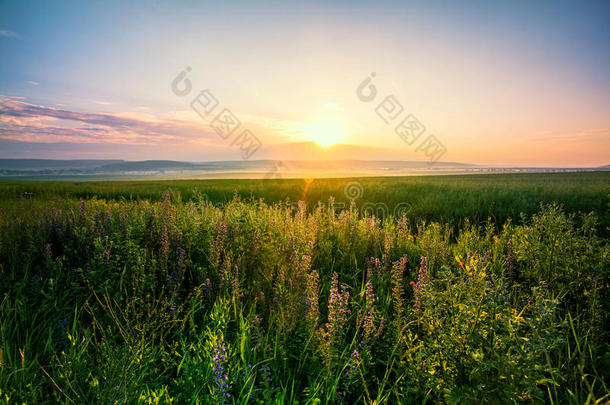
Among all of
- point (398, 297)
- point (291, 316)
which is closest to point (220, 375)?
point (291, 316)

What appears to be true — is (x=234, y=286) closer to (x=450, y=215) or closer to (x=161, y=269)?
(x=161, y=269)

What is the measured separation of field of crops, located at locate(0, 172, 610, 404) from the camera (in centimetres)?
186

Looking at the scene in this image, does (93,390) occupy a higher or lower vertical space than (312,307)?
lower

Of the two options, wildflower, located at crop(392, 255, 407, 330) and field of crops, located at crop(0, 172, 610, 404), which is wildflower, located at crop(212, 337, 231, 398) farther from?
wildflower, located at crop(392, 255, 407, 330)

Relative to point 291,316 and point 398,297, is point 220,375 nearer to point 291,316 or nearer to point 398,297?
point 291,316

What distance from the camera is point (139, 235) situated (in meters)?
4.28

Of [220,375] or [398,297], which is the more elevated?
[398,297]

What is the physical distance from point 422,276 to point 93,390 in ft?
8.88

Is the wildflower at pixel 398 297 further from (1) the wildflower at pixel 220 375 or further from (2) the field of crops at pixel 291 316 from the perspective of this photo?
(1) the wildflower at pixel 220 375

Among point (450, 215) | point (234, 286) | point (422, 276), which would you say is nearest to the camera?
point (422, 276)

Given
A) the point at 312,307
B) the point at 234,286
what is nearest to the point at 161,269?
the point at 234,286

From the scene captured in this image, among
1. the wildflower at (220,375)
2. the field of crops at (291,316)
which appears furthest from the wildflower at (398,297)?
the wildflower at (220,375)

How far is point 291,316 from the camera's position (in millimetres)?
2613

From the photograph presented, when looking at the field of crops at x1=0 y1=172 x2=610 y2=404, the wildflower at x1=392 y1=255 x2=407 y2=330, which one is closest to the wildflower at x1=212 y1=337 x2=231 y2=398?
the field of crops at x1=0 y1=172 x2=610 y2=404
